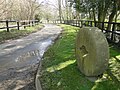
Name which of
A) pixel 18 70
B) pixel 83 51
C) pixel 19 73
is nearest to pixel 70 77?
pixel 83 51

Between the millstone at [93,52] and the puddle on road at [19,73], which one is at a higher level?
the millstone at [93,52]

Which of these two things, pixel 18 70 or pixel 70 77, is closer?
pixel 70 77

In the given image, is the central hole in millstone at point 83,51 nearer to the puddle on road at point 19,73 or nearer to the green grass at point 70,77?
the green grass at point 70,77

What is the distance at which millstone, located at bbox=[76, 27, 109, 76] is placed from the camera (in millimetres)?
4723

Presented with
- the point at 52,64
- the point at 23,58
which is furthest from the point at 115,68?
the point at 23,58

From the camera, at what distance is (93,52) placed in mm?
4809

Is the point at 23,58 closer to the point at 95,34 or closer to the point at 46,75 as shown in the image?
the point at 46,75

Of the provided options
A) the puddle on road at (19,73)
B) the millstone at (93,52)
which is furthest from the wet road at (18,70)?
the millstone at (93,52)

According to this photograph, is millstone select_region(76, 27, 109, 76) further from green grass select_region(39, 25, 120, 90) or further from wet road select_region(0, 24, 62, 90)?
wet road select_region(0, 24, 62, 90)

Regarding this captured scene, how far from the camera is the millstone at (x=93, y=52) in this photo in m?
4.72

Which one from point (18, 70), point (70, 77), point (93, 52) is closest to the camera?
point (93, 52)

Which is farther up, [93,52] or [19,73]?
[93,52]

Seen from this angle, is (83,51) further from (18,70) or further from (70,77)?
(18,70)

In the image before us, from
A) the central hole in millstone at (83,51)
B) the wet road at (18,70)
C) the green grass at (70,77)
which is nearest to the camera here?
the green grass at (70,77)
